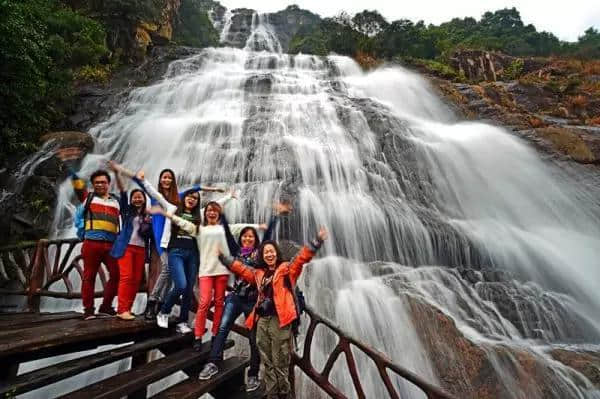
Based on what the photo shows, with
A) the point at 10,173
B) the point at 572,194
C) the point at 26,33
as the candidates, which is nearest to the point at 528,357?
the point at 572,194

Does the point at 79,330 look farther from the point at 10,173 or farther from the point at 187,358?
the point at 10,173

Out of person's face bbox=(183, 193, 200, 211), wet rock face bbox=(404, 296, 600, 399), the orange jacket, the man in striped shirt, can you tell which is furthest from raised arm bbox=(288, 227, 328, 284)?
wet rock face bbox=(404, 296, 600, 399)

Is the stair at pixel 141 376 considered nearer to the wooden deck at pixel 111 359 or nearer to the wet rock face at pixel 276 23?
the wooden deck at pixel 111 359

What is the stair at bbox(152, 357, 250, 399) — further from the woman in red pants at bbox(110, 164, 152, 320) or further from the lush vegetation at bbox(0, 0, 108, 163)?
the lush vegetation at bbox(0, 0, 108, 163)

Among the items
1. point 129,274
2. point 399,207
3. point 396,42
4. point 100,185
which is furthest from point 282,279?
point 396,42

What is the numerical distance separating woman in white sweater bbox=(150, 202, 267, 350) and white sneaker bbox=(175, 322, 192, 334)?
5.8 inches

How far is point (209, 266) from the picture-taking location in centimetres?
368

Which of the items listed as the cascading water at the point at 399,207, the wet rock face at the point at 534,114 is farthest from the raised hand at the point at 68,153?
the wet rock face at the point at 534,114

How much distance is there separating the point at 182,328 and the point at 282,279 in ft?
4.48

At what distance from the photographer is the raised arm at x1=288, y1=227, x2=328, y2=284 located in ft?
10.1

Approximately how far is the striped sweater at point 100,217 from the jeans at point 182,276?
871mm

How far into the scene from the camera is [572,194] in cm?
1032

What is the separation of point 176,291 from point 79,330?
0.90 m

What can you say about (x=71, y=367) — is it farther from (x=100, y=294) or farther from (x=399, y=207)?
(x=399, y=207)
